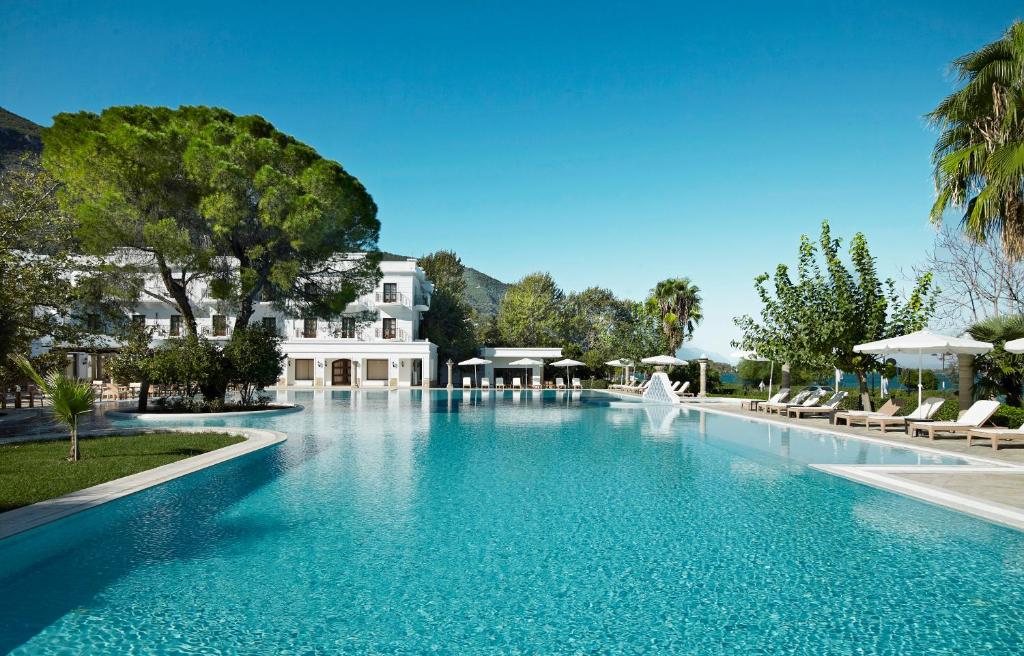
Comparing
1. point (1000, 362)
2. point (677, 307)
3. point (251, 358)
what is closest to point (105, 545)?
point (251, 358)

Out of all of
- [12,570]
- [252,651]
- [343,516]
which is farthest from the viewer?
[343,516]

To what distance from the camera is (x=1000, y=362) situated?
48.0ft

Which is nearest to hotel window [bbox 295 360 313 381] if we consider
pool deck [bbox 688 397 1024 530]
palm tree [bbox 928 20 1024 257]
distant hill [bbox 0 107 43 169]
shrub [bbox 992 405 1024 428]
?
pool deck [bbox 688 397 1024 530]

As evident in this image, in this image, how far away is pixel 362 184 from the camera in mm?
22484

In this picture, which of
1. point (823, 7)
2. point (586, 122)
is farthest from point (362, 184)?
point (823, 7)

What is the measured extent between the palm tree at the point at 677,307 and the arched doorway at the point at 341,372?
2256 centimetres

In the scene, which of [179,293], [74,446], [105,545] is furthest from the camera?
[179,293]

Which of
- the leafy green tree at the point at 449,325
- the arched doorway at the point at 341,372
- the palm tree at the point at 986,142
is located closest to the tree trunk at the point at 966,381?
the palm tree at the point at 986,142

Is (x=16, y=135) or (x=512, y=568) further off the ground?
(x=16, y=135)

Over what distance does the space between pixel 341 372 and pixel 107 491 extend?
124 ft

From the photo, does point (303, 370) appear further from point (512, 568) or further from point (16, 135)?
point (16, 135)

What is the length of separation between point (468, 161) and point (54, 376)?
26.5 m

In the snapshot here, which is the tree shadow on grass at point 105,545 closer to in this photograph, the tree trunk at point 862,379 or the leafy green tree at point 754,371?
the tree trunk at point 862,379

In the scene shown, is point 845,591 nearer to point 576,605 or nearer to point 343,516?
point 576,605
